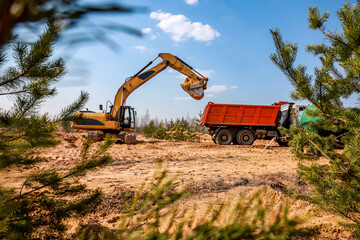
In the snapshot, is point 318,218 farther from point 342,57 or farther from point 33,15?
point 33,15

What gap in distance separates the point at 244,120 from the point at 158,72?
6.09 m

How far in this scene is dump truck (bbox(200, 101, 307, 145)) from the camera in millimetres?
13227

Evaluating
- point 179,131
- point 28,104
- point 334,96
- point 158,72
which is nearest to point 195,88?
point 158,72

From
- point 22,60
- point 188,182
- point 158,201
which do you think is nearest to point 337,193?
point 158,201

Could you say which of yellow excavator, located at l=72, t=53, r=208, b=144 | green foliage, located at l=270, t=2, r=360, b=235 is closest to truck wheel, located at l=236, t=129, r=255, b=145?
yellow excavator, located at l=72, t=53, r=208, b=144

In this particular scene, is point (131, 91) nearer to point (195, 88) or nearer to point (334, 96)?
point (195, 88)

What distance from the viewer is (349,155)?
2.46 metres

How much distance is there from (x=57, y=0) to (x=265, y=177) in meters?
5.78

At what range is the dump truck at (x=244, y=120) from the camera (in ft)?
43.4

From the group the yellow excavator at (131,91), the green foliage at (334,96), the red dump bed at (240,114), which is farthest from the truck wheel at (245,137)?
the green foliage at (334,96)

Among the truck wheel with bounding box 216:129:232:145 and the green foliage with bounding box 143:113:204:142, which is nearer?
the truck wheel with bounding box 216:129:232:145

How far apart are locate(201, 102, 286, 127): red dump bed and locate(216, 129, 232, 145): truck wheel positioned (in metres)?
0.53

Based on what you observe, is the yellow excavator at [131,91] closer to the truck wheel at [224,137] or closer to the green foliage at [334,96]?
the truck wheel at [224,137]

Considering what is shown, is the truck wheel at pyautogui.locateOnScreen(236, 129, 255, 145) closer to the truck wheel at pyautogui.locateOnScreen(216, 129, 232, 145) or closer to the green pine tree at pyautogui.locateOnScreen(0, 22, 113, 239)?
the truck wheel at pyautogui.locateOnScreen(216, 129, 232, 145)
